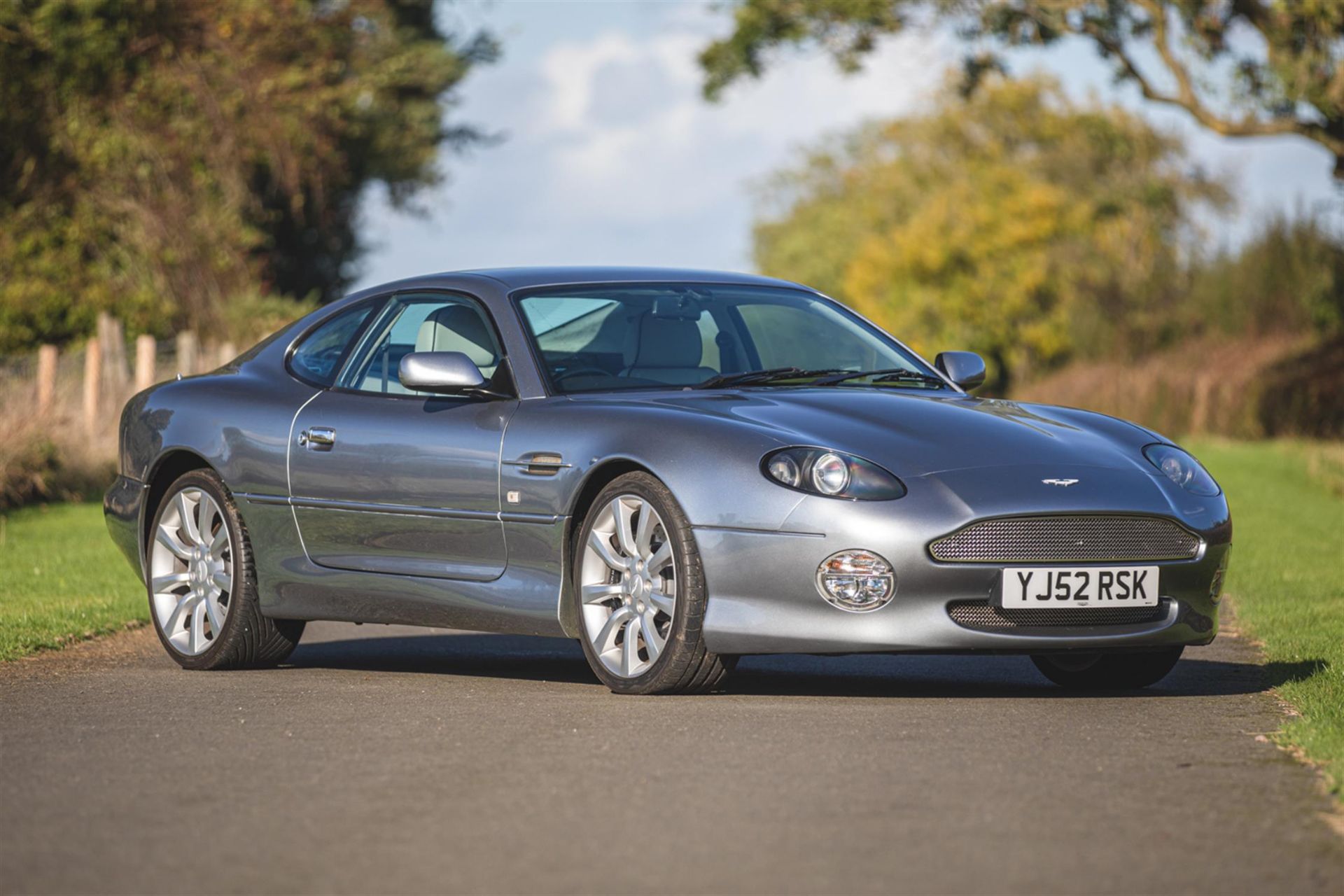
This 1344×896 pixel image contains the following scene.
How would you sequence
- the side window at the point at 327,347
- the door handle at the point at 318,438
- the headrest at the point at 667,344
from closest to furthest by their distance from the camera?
the headrest at the point at 667,344 < the door handle at the point at 318,438 < the side window at the point at 327,347

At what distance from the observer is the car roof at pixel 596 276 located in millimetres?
8586

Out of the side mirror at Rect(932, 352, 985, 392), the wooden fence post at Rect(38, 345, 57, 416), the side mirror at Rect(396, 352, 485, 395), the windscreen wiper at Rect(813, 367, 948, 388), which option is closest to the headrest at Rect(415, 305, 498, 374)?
the side mirror at Rect(396, 352, 485, 395)

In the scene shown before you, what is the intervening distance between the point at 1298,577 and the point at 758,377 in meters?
5.53

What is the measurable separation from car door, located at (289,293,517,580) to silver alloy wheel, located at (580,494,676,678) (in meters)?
0.50

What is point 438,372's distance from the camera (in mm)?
7883

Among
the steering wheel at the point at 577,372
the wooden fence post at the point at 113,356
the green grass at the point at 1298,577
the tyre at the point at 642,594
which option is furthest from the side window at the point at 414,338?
the wooden fence post at the point at 113,356

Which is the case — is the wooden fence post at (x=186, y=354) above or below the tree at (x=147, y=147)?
below

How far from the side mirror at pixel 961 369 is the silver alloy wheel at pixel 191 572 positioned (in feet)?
9.78

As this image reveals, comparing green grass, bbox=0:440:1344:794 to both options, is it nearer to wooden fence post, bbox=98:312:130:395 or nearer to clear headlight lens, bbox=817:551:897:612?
clear headlight lens, bbox=817:551:897:612

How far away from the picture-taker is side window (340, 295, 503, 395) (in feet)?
27.8

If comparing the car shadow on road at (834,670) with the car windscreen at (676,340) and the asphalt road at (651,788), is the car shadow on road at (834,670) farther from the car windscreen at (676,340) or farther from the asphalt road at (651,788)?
the car windscreen at (676,340)

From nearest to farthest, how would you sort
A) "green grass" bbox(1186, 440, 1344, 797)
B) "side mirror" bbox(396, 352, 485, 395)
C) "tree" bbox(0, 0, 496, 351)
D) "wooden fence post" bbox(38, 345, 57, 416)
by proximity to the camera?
"green grass" bbox(1186, 440, 1344, 797) → "side mirror" bbox(396, 352, 485, 395) → "wooden fence post" bbox(38, 345, 57, 416) → "tree" bbox(0, 0, 496, 351)

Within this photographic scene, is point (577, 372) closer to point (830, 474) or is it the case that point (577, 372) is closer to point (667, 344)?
point (667, 344)

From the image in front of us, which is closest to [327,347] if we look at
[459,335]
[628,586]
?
[459,335]
